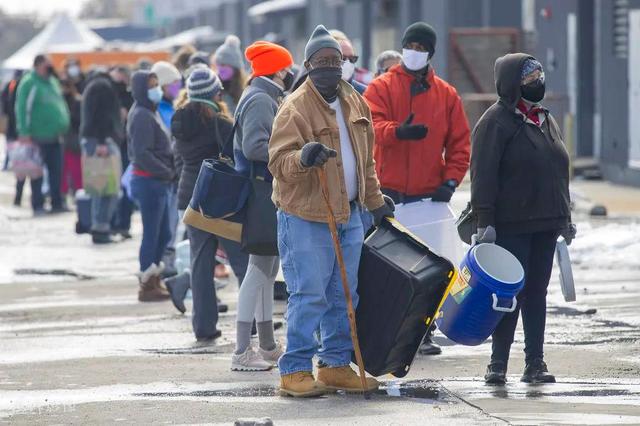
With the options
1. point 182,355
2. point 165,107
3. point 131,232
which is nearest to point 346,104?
point 182,355

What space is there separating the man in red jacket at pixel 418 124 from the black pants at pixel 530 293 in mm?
1174

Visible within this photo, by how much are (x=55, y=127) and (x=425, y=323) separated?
46.7 ft

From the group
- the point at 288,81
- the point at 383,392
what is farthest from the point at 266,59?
the point at 383,392

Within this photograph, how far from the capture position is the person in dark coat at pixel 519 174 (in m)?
8.89

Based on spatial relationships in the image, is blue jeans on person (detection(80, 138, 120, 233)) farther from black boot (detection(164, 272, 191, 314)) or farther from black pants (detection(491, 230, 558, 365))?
black pants (detection(491, 230, 558, 365))

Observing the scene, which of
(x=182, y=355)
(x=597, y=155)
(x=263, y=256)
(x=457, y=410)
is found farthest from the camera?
(x=597, y=155)

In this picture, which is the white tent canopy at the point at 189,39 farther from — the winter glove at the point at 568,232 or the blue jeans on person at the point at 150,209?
the winter glove at the point at 568,232

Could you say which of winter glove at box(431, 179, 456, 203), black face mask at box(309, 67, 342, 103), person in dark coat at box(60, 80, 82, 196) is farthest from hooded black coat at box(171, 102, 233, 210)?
person in dark coat at box(60, 80, 82, 196)

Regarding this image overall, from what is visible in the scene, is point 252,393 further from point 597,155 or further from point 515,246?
point 597,155

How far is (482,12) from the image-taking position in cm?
3091

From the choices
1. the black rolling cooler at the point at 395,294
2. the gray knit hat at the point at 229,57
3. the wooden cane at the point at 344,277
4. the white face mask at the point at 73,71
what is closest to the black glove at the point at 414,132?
the black rolling cooler at the point at 395,294

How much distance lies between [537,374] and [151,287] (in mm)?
5118

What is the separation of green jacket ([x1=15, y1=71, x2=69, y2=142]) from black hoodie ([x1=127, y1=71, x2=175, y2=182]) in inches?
351

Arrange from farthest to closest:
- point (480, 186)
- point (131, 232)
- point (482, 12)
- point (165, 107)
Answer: point (482, 12)
point (131, 232)
point (165, 107)
point (480, 186)
